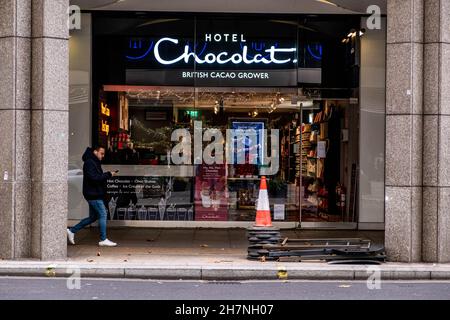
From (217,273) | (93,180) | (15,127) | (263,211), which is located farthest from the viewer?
(93,180)

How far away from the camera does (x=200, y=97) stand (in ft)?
60.8

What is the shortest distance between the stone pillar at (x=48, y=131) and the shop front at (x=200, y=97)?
509 centimetres

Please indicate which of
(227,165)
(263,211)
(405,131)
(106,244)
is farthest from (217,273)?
(227,165)

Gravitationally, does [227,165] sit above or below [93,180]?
above

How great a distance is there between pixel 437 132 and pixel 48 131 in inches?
249

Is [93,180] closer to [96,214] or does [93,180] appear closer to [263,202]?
[96,214]

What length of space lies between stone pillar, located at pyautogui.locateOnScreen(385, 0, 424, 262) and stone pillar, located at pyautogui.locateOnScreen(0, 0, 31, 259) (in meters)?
5.94

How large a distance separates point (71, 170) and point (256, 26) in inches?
210

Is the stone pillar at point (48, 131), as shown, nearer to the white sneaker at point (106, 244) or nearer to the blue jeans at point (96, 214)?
the blue jeans at point (96, 214)

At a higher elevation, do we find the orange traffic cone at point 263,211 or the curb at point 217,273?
the orange traffic cone at point 263,211

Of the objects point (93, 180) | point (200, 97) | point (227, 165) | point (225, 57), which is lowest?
point (93, 180)

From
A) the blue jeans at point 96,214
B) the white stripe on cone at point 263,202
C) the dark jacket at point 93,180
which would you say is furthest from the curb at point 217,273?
the dark jacket at point 93,180

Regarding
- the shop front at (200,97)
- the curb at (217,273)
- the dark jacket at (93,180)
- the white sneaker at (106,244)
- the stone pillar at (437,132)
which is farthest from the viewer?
the shop front at (200,97)

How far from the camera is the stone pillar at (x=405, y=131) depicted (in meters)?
13.3
